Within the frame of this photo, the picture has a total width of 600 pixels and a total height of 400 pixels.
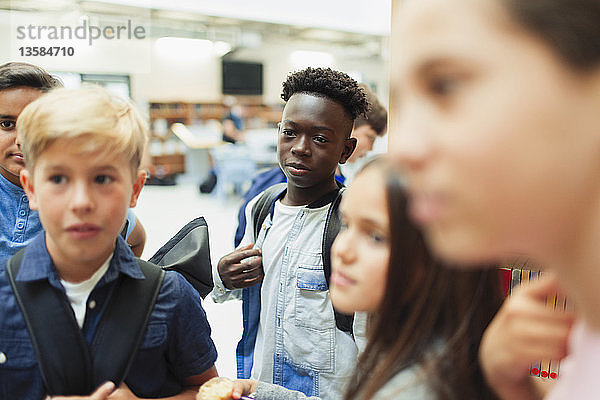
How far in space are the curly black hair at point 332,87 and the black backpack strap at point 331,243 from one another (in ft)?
0.95

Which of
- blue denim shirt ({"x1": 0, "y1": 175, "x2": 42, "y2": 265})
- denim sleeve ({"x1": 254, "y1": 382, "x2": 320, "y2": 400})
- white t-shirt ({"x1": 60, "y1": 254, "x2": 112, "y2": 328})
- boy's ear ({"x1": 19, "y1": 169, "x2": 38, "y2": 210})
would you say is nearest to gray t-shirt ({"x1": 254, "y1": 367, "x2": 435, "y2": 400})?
denim sleeve ({"x1": 254, "y1": 382, "x2": 320, "y2": 400})

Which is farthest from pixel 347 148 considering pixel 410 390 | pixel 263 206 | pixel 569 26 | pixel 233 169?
pixel 233 169

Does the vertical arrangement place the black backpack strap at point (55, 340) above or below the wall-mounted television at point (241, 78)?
below

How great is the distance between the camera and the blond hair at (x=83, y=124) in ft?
2.47

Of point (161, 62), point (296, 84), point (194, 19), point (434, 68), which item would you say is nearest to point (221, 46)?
point (161, 62)

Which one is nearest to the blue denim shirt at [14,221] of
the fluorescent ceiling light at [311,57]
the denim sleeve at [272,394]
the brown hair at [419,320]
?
the denim sleeve at [272,394]

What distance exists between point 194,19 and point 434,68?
8.59 meters

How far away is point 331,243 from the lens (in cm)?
123

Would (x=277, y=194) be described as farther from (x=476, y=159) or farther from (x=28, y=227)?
(x=476, y=159)

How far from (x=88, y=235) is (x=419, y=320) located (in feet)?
1.64

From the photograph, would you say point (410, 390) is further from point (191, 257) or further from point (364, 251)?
point (191, 257)

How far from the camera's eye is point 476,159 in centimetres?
36

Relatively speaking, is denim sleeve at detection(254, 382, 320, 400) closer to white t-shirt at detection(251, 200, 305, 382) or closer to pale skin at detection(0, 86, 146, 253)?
white t-shirt at detection(251, 200, 305, 382)

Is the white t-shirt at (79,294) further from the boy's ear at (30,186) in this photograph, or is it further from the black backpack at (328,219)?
the black backpack at (328,219)
